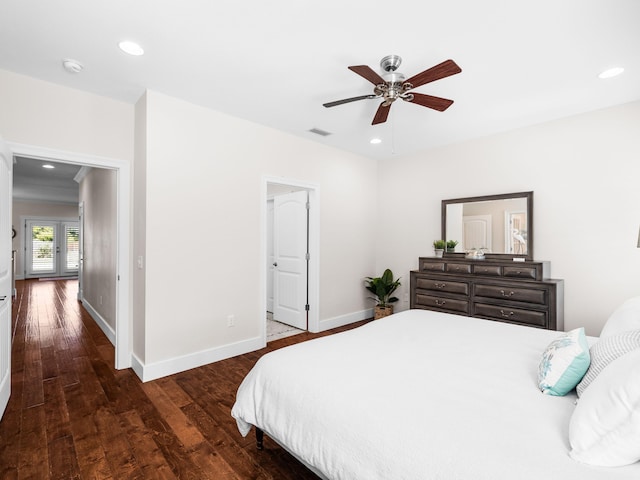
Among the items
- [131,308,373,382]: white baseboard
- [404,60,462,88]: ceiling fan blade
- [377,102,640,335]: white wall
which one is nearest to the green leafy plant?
[377,102,640,335]: white wall

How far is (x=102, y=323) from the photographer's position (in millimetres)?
4543

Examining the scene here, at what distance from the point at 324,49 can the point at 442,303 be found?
120 inches

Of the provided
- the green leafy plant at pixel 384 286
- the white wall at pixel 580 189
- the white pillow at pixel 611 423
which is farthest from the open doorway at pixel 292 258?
the white pillow at pixel 611 423

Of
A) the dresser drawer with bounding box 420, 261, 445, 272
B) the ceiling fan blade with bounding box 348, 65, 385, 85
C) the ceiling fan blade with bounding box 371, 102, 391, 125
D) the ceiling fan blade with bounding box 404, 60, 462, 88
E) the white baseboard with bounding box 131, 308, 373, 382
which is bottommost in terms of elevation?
the white baseboard with bounding box 131, 308, 373, 382

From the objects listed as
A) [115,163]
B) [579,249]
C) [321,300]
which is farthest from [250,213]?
[579,249]

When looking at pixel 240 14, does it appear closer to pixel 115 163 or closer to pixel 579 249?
pixel 115 163

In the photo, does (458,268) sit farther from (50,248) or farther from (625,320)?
(50,248)

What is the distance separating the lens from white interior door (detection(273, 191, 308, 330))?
4559mm

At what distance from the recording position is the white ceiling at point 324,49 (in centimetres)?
189

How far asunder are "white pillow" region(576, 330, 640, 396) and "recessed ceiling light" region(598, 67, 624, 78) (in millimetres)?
2231

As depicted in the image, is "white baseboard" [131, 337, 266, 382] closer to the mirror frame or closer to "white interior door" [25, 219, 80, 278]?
the mirror frame

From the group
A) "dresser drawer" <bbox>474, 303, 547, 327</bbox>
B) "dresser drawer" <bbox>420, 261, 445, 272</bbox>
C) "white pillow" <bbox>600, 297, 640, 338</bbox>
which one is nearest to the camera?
"white pillow" <bbox>600, 297, 640, 338</bbox>

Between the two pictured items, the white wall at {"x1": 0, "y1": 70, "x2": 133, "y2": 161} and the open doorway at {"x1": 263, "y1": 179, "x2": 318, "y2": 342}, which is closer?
the white wall at {"x1": 0, "y1": 70, "x2": 133, "y2": 161}

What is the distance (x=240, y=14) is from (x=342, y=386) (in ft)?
6.97
